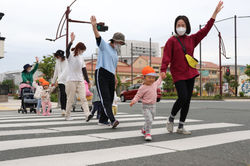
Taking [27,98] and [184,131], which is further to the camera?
[27,98]

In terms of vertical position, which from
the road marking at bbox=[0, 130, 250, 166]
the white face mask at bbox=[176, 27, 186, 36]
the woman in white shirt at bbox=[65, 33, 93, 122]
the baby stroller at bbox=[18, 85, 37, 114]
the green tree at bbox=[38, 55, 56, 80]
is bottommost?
the road marking at bbox=[0, 130, 250, 166]

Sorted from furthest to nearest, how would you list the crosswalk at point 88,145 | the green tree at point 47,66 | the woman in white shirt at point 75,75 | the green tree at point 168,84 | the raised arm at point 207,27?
the green tree at point 168,84, the green tree at point 47,66, the woman in white shirt at point 75,75, the raised arm at point 207,27, the crosswalk at point 88,145

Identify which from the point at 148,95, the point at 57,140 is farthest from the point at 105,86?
the point at 57,140

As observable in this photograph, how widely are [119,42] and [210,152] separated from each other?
296 centimetres

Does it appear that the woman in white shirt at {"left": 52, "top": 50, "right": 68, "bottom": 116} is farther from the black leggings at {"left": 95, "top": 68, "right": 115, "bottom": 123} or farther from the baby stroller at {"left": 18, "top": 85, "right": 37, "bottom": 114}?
the black leggings at {"left": 95, "top": 68, "right": 115, "bottom": 123}

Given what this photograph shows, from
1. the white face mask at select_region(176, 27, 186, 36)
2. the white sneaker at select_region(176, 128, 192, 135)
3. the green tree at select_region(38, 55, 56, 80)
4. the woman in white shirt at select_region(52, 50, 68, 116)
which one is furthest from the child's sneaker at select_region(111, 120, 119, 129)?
the green tree at select_region(38, 55, 56, 80)

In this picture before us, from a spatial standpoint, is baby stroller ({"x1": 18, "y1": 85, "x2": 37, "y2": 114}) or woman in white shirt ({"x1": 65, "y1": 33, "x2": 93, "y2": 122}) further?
baby stroller ({"x1": 18, "y1": 85, "x2": 37, "y2": 114})

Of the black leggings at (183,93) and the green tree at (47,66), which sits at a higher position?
the green tree at (47,66)

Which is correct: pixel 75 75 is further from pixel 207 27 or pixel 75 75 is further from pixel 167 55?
pixel 207 27

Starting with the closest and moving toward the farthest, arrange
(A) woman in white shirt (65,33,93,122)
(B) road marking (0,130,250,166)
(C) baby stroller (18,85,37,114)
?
(B) road marking (0,130,250,166), (A) woman in white shirt (65,33,93,122), (C) baby stroller (18,85,37,114)

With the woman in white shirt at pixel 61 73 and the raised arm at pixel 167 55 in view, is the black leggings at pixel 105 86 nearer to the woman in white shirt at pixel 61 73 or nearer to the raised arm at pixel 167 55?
the raised arm at pixel 167 55

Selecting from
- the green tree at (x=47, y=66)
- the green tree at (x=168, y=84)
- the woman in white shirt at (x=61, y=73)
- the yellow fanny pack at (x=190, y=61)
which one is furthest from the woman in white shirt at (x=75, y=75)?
the green tree at (x=168, y=84)

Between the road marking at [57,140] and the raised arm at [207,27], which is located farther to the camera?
the raised arm at [207,27]

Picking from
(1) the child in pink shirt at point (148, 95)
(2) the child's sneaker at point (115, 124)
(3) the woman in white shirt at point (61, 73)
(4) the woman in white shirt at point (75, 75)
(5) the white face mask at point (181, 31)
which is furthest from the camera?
(3) the woman in white shirt at point (61, 73)
